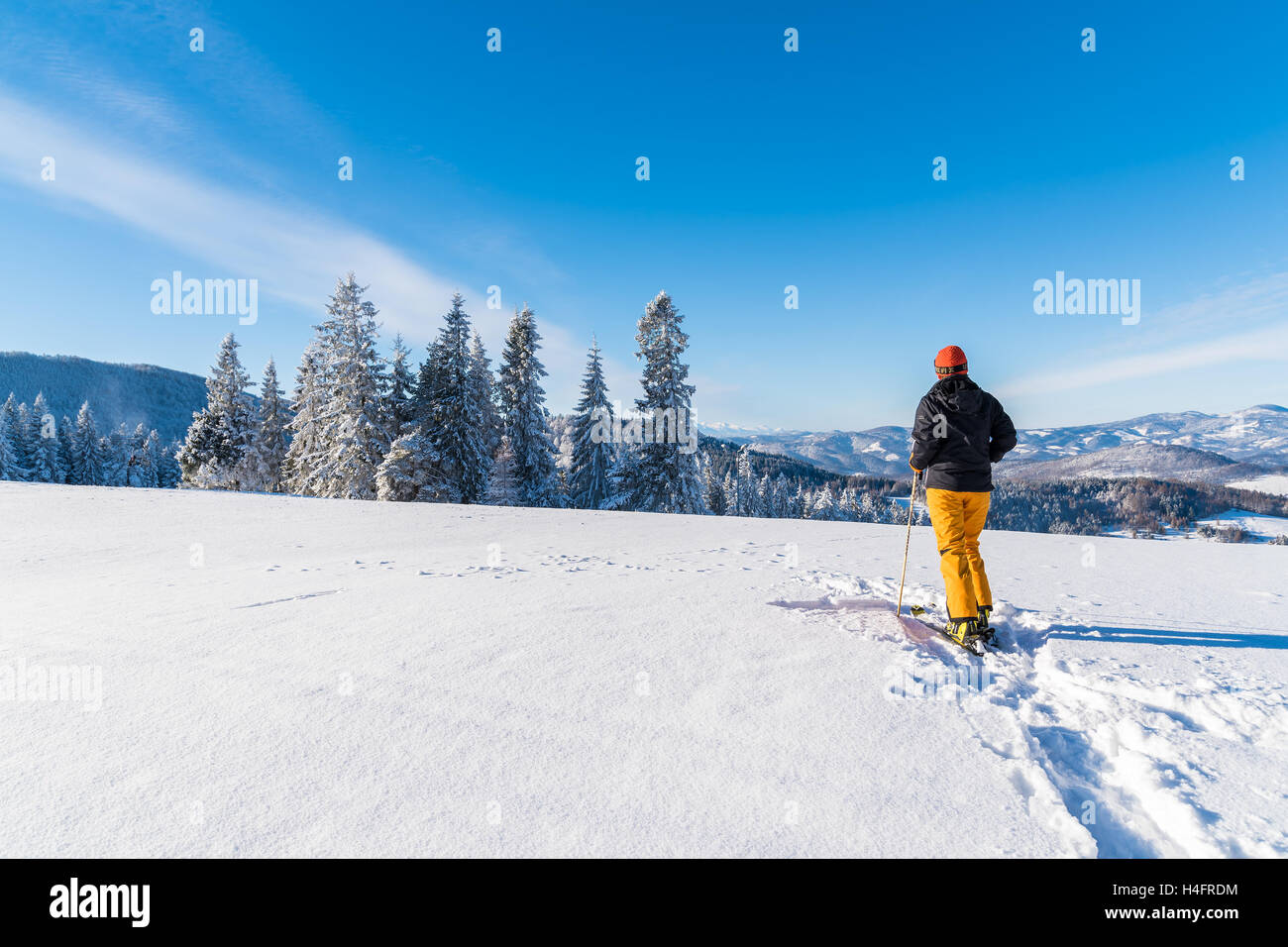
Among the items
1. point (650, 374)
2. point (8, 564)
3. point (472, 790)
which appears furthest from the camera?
point (650, 374)

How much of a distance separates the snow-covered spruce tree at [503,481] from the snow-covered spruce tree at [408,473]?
3604 millimetres

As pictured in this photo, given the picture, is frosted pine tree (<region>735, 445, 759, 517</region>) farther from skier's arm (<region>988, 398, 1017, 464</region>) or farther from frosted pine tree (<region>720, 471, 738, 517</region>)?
skier's arm (<region>988, 398, 1017, 464</region>)

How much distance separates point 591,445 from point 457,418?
7.40 m

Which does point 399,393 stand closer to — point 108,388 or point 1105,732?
point 1105,732

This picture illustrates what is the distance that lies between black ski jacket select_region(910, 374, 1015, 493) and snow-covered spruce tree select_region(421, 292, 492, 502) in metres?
24.6

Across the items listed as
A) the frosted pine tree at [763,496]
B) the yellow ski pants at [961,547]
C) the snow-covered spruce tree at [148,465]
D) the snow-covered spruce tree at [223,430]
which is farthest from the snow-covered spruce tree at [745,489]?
the snow-covered spruce tree at [148,465]

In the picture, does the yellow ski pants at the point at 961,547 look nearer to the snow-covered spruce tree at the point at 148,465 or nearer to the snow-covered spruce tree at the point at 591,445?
the snow-covered spruce tree at the point at 591,445

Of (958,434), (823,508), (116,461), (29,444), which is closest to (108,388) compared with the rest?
(116,461)

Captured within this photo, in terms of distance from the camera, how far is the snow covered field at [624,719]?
6.63 ft

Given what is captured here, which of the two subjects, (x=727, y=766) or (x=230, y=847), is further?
(x=727, y=766)
